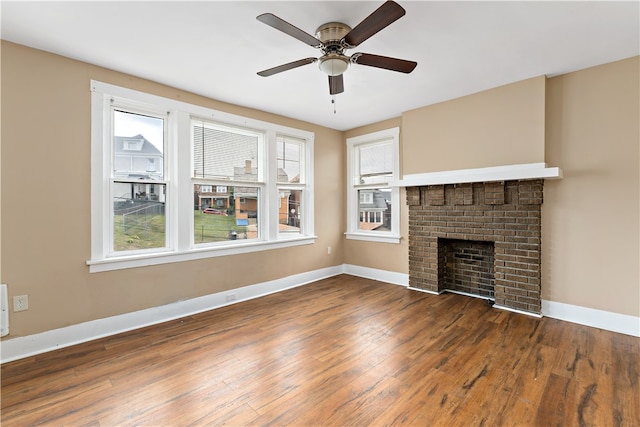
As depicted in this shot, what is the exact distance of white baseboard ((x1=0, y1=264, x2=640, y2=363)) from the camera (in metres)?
2.49

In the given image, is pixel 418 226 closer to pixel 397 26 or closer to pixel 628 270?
pixel 628 270

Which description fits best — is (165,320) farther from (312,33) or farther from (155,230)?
(312,33)

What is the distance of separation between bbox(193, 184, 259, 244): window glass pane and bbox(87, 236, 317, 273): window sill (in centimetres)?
17

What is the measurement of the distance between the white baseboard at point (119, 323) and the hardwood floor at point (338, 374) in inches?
4.2

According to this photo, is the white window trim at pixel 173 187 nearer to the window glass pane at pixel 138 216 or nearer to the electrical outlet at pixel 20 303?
the window glass pane at pixel 138 216

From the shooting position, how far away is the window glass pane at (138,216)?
3035 millimetres

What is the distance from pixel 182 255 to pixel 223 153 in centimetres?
140

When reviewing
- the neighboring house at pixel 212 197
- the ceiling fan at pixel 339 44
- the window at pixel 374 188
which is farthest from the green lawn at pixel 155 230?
the window at pixel 374 188

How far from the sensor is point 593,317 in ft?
9.91

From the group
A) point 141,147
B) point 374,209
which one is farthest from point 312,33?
point 374,209

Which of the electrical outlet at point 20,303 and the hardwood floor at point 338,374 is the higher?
the electrical outlet at point 20,303

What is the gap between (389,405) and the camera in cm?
189

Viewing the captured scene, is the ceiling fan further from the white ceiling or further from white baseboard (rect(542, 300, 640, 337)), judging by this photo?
white baseboard (rect(542, 300, 640, 337))

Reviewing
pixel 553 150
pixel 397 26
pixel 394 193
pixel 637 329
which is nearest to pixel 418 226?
pixel 394 193
